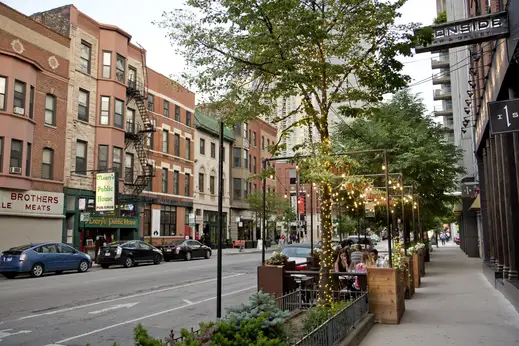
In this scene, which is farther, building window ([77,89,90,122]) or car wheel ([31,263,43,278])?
building window ([77,89,90,122])

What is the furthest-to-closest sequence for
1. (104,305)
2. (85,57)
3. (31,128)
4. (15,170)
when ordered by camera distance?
(85,57) → (31,128) → (15,170) → (104,305)

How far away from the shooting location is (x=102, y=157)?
105ft

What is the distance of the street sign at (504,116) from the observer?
280 inches

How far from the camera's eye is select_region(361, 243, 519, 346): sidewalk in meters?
7.96

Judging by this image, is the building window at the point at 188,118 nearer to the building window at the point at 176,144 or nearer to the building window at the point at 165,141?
the building window at the point at 176,144

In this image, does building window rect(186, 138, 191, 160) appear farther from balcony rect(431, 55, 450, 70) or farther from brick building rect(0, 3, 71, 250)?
balcony rect(431, 55, 450, 70)

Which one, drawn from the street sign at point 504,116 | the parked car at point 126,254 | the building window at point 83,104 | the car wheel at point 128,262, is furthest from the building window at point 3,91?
the street sign at point 504,116

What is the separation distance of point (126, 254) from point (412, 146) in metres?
15.9

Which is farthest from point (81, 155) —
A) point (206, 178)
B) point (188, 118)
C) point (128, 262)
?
point (206, 178)

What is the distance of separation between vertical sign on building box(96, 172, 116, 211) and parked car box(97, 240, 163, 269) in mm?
3305

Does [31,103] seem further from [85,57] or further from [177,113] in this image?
[177,113]

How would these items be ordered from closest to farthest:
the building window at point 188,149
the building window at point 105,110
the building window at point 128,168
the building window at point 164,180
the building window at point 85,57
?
1. the building window at point 85,57
2. the building window at point 105,110
3. the building window at point 128,168
4. the building window at point 164,180
5. the building window at point 188,149

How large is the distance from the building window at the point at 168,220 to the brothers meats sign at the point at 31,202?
36.7 ft

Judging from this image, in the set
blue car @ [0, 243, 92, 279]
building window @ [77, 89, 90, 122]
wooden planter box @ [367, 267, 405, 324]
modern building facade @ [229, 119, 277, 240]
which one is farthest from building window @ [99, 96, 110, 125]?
wooden planter box @ [367, 267, 405, 324]
